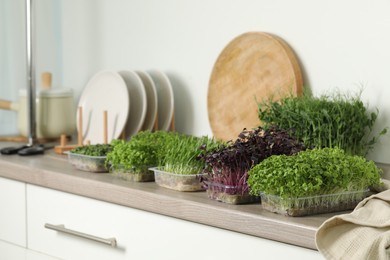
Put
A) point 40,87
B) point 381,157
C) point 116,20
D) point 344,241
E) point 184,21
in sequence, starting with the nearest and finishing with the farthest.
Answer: point 344,241
point 381,157
point 184,21
point 116,20
point 40,87

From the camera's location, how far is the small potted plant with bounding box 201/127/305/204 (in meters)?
1.60

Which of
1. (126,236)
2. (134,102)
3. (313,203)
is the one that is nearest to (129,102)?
(134,102)

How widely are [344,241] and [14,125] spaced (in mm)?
1577

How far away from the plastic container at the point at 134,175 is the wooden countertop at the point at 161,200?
17 mm

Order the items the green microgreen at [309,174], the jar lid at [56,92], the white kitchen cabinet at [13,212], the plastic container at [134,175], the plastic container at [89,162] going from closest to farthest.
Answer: the green microgreen at [309,174], the plastic container at [134,175], the plastic container at [89,162], the white kitchen cabinet at [13,212], the jar lid at [56,92]

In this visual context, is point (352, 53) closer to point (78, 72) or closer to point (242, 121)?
point (242, 121)

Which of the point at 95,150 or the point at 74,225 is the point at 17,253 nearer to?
the point at 74,225

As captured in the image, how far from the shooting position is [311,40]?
2.02m

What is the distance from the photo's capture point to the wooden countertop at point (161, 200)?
146 centimetres

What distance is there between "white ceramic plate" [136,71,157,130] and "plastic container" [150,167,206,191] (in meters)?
0.57

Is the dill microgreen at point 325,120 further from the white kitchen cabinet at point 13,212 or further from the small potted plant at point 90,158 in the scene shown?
the white kitchen cabinet at point 13,212

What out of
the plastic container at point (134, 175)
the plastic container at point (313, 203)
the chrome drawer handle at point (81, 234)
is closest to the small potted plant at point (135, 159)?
the plastic container at point (134, 175)

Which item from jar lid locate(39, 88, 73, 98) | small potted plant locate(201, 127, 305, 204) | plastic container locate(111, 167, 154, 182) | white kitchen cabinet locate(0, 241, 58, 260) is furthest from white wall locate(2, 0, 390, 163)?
white kitchen cabinet locate(0, 241, 58, 260)

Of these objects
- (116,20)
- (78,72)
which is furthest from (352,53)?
(78,72)
